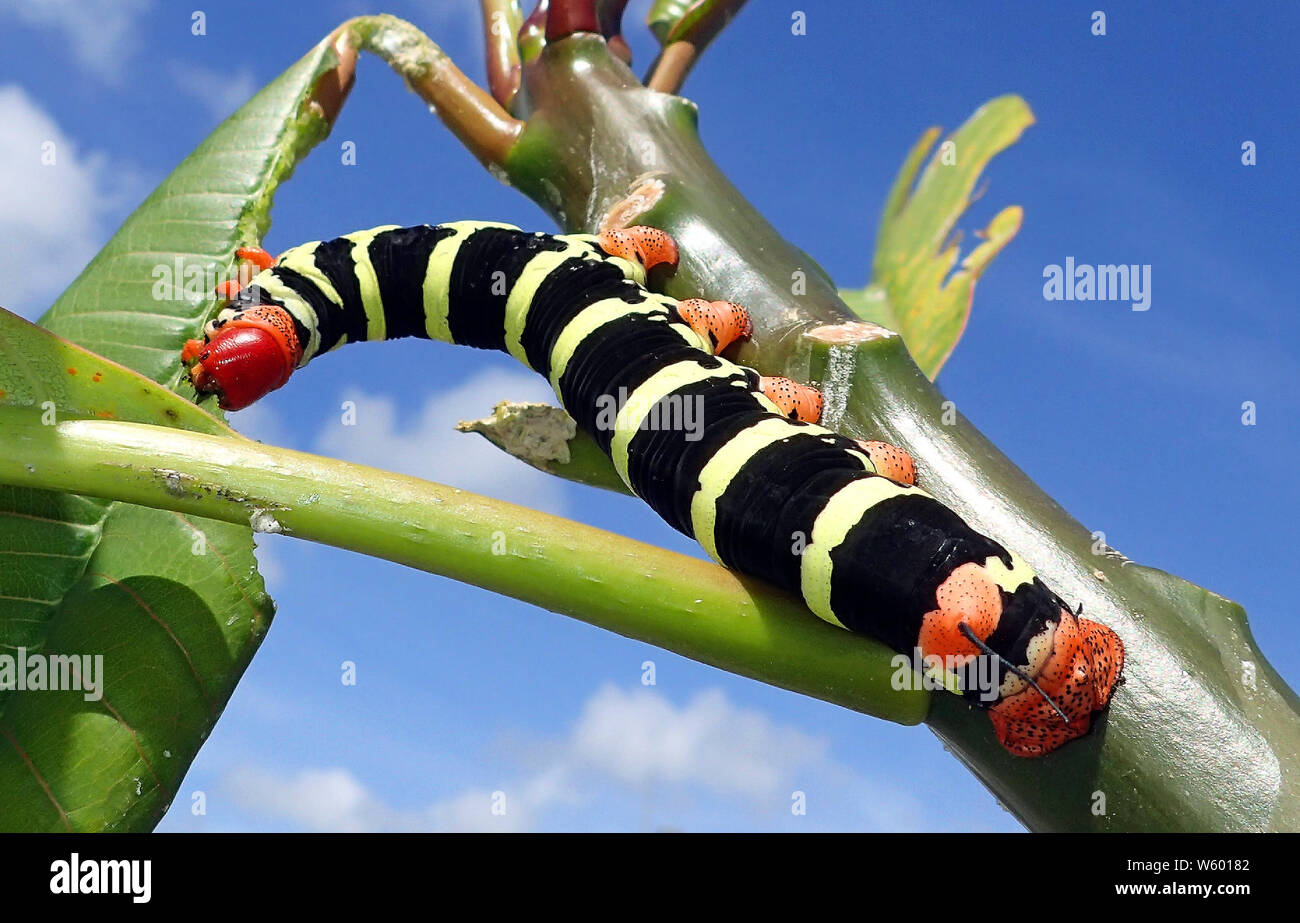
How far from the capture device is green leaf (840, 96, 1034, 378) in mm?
2834

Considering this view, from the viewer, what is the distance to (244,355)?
10.0 feet

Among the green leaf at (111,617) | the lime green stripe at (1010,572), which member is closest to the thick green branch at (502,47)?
the green leaf at (111,617)

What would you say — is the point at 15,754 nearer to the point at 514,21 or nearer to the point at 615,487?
the point at 615,487

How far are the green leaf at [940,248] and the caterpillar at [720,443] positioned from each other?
0.58 m

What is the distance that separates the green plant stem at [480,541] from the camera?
171 centimetres

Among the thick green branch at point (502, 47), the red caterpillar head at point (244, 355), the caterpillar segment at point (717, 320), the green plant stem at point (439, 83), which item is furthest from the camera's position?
the thick green branch at point (502, 47)

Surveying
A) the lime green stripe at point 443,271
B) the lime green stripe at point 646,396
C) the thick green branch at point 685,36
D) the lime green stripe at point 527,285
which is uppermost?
the thick green branch at point 685,36

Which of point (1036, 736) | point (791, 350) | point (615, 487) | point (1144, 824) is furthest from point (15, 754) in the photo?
point (1144, 824)

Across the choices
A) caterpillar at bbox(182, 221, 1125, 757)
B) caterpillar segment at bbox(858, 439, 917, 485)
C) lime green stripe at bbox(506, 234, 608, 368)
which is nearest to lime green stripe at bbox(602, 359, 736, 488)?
caterpillar at bbox(182, 221, 1125, 757)

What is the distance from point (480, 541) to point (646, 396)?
95 centimetres

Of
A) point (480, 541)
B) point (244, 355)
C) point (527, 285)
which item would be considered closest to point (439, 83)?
point (527, 285)

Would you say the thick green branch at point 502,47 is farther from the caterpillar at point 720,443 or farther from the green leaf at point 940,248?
the green leaf at point 940,248

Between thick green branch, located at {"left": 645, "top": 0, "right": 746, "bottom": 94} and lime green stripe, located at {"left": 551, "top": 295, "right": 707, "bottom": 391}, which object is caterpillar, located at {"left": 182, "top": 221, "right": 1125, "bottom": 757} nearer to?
lime green stripe, located at {"left": 551, "top": 295, "right": 707, "bottom": 391}
